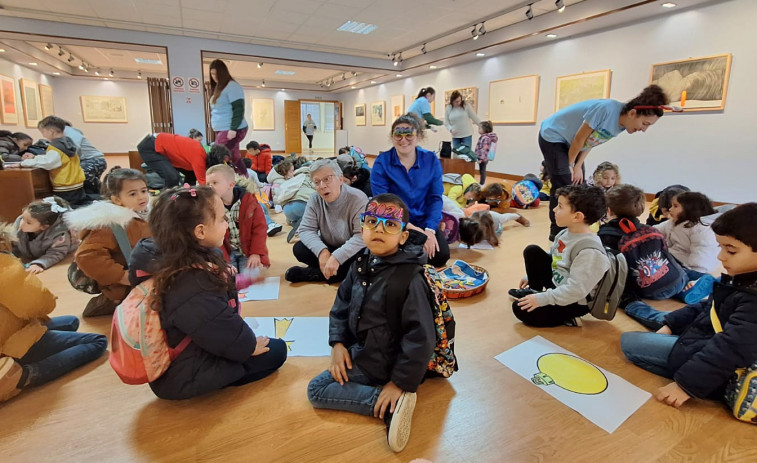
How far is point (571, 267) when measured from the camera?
206 cm

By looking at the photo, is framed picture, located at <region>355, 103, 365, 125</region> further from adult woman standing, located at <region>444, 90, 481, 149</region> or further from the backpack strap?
the backpack strap

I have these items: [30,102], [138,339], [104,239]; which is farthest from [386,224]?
[30,102]

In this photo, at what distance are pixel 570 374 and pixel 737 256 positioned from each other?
2.58 ft

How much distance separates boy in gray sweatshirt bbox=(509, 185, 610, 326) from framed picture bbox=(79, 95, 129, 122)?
17.2 metres

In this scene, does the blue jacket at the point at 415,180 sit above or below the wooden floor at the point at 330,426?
above

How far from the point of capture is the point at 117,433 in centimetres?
140

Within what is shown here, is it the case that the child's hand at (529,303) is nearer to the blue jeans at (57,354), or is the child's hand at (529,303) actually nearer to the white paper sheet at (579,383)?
the white paper sheet at (579,383)

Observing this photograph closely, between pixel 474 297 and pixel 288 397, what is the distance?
1.46 meters

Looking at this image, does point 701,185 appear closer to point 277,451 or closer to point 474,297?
point 474,297

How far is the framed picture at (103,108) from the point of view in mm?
14414

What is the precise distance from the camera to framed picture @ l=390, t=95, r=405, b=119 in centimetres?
1292

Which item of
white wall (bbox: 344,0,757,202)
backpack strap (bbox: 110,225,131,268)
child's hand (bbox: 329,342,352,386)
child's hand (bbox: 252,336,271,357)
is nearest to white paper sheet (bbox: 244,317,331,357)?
child's hand (bbox: 252,336,271,357)

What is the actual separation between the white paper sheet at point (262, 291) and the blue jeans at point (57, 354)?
2.73ft

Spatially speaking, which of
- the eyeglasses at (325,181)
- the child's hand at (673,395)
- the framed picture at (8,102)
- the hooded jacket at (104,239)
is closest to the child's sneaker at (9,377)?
the hooded jacket at (104,239)
